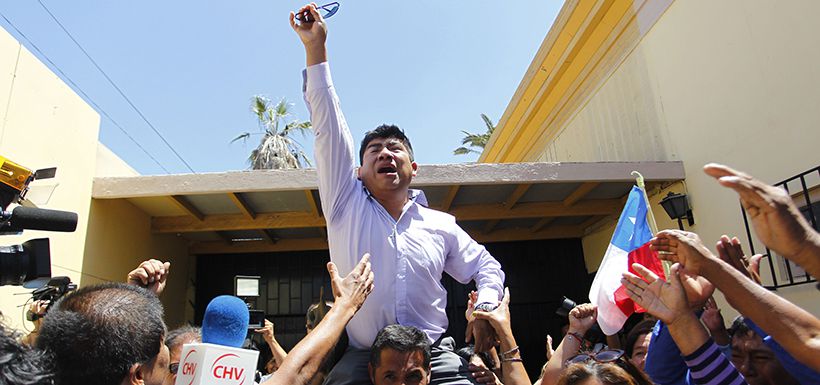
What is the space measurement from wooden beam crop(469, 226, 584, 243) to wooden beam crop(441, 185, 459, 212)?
1.76 metres

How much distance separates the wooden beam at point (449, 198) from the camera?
6387 millimetres

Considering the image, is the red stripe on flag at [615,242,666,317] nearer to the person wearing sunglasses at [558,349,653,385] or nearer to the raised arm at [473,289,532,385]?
the person wearing sunglasses at [558,349,653,385]

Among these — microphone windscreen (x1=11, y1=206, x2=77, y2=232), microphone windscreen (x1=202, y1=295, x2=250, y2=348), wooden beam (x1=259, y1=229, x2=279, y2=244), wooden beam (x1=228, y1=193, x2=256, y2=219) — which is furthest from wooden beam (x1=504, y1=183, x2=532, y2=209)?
microphone windscreen (x1=202, y1=295, x2=250, y2=348)

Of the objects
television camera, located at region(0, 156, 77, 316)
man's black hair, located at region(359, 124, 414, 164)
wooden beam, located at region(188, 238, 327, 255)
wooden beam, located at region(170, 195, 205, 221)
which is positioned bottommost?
television camera, located at region(0, 156, 77, 316)

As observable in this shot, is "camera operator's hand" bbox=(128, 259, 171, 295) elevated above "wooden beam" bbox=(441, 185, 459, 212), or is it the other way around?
"wooden beam" bbox=(441, 185, 459, 212)

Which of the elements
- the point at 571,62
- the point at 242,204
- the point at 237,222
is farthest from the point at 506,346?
the point at 571,62

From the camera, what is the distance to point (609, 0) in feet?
23.4

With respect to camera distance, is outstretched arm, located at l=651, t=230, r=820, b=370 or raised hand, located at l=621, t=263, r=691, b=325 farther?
raised hand, located at l=621, t=263, r=691, b=325

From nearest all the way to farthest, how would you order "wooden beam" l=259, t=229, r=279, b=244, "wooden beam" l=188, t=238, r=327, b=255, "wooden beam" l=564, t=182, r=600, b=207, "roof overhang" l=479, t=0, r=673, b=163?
"wooden beam" l=564, t=182, r=600, b=207, "roof overhang" l=479, t=0, r=673, b=163, "wooden beam" l=259, t=229, r=279, b=244, "wooden beam" l=188, t=238, r=327, b=255

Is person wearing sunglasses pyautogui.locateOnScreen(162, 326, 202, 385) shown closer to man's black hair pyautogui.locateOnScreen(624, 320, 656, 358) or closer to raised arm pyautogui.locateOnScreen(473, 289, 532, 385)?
raised arm pyautogui.locateOnScreen(473, 289, 532, 385)

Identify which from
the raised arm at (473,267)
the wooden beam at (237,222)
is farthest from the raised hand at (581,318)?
the wooden beam at (237,222)

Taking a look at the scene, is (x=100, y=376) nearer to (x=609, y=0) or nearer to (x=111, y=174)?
(x=111, y=174)

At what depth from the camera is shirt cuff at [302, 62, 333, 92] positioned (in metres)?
2.12

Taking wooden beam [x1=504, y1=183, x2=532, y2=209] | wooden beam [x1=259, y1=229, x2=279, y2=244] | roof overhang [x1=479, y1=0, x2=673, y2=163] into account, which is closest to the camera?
wooden beam [x1=504, y1=183, x2=532, y2=209]
